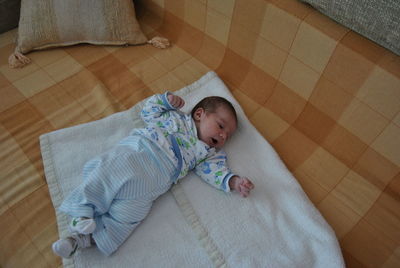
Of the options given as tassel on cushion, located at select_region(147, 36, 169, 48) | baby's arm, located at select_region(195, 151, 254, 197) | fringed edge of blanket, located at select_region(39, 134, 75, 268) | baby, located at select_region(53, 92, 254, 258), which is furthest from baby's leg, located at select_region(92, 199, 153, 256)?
tassel on cushion, located at select_region(147, 36, 169, 48)

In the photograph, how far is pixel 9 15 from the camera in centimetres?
154

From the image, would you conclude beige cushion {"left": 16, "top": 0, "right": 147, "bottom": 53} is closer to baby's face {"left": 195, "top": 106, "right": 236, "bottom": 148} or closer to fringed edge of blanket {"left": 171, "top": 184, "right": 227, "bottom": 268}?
baby's face {"left": 195, "top": 106, "right": 236, "bottom": 148}

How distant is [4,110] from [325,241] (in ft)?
4.24

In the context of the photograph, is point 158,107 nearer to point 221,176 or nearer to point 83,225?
point 221,176

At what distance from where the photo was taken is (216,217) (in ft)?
3.42

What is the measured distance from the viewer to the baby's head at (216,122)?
45.7 inches

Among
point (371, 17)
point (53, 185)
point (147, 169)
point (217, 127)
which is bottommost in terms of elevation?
point (53, 185)

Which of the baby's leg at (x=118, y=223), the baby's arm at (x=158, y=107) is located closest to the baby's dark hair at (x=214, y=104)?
the baby's arm at (x=158, y=107)

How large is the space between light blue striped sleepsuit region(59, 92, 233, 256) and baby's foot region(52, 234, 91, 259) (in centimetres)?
3

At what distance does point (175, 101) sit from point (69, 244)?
2.06 feet

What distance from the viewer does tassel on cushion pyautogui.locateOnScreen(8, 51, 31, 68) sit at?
4.62 feet

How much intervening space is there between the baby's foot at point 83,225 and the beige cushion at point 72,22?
935mm

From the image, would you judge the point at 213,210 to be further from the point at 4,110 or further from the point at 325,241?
the point at 4,110

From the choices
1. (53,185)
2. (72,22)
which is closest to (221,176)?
(53,185)
